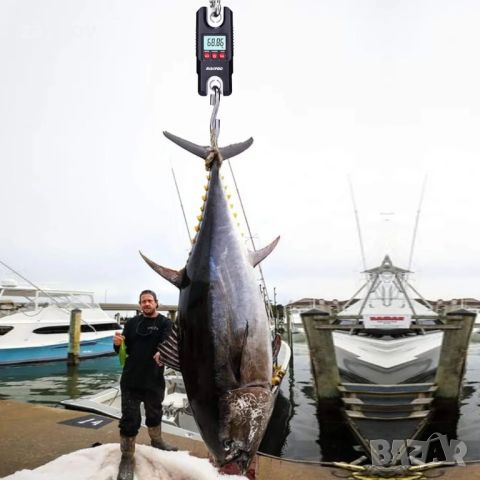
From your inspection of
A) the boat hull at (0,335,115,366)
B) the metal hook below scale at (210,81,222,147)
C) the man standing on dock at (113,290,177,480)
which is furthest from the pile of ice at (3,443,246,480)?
the boat hull at (0,335,115,366)

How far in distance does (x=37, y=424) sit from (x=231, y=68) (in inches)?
202

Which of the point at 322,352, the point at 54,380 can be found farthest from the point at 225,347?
the point at 54,380

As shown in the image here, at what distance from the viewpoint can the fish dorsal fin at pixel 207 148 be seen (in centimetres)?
242

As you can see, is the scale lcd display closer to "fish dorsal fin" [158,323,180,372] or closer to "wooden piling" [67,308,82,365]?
"fish dorsal fin" [158,323,180,372]

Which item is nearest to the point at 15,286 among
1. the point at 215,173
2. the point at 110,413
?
the point at 110,413

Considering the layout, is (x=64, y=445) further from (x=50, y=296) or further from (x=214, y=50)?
(x=50, y=296)

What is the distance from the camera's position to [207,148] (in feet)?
8.07

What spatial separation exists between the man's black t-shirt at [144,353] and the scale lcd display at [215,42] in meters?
2.37

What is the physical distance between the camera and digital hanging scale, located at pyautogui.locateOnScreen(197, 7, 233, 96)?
2457mm

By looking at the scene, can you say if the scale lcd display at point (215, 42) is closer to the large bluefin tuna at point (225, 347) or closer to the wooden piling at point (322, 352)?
the large bluefin tuna at point (225, 347)

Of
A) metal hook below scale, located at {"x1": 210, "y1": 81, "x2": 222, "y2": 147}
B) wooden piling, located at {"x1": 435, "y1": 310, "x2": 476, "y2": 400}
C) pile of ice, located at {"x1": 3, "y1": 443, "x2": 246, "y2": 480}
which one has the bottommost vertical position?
pile of ice, located at {"x1": 3, "y1": 443, "x2": 246, "y2": 480}

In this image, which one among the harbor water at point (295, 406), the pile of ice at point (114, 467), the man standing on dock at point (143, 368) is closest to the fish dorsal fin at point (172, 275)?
the man standing on dock at point (143, 368)

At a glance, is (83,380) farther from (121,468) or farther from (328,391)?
(121,468)

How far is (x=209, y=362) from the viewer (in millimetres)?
2100
